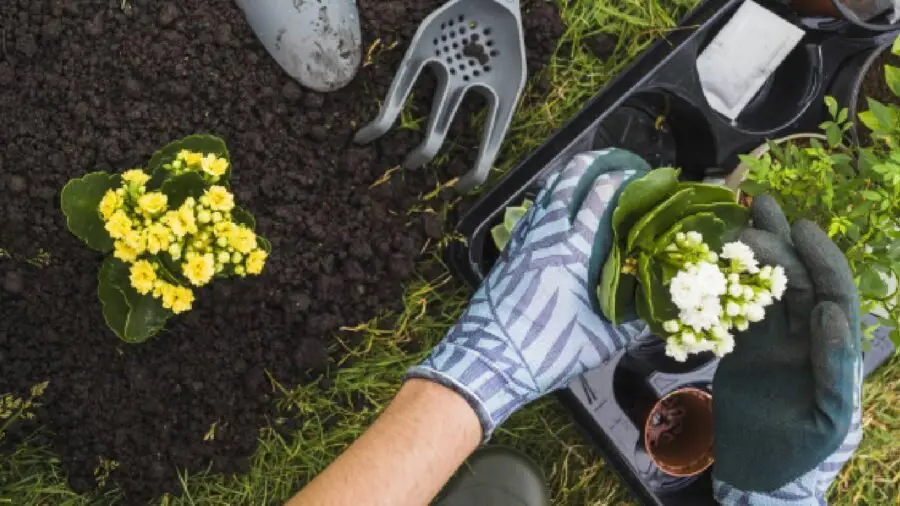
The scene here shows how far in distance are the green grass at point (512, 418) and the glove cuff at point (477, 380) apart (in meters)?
0.28

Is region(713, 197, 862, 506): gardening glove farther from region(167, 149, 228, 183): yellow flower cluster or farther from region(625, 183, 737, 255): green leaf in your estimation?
region(167, 149, 228, 183): yellow flower cluster

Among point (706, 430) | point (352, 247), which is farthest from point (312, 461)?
point (706, 430)

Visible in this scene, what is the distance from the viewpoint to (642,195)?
1.00 m

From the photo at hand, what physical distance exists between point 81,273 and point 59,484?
1.13 ft

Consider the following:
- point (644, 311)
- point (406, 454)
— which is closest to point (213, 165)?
point (406, 454)

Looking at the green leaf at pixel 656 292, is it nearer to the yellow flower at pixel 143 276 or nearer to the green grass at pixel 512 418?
the green grass at pixel 512 418

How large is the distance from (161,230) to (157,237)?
0.03 ft

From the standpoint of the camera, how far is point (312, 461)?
1.36 meters

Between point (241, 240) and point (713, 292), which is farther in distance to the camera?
point (241, 240)

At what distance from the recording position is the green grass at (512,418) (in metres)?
1.33

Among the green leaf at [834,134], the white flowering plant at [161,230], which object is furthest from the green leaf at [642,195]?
the white flowering plant at [161,230]

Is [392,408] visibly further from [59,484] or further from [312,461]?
[59,484]

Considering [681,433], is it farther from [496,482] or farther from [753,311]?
[753,311]

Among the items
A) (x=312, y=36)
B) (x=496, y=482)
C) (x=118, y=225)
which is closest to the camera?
(x=118, y=225)
